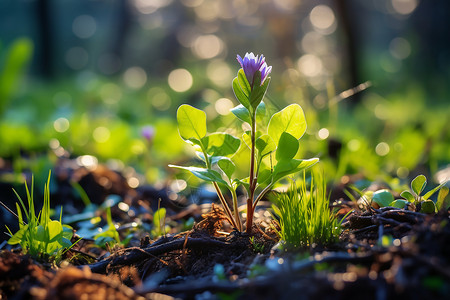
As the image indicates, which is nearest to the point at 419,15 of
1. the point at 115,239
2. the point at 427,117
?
the point at 427,117

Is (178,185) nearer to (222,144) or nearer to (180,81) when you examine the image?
(222,144)

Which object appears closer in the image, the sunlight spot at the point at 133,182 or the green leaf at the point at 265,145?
the green leaf at the point at 265,145

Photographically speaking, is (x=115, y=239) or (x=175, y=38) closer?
(x=115, y=239)

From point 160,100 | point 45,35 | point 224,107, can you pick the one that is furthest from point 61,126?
point 45,35

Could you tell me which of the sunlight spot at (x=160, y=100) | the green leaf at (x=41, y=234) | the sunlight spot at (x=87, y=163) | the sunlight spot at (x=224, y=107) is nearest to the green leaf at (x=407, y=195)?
the green leaf at (x=41, y=234)

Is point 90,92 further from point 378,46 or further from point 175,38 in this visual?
point 378,46

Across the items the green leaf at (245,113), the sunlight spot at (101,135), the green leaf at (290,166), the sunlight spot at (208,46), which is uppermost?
the sunlight spot at (208,46)

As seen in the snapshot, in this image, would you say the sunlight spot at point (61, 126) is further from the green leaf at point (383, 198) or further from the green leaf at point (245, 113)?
the green leaf at point (383, 198)
